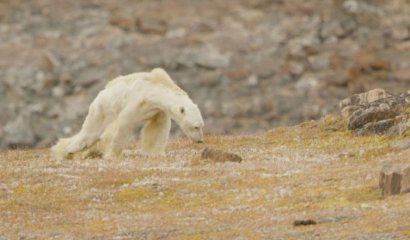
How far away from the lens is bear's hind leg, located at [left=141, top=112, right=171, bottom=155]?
44938mm

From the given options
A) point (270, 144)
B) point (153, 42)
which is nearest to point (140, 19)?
point (153, 42)

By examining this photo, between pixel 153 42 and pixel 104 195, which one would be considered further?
pixel 153 42

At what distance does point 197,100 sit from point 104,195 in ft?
186

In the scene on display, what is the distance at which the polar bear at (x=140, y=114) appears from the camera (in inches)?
1758

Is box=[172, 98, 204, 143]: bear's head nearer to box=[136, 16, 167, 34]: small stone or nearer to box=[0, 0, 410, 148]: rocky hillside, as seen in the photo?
box=[0, 0, 410, 148]: rocky hillside

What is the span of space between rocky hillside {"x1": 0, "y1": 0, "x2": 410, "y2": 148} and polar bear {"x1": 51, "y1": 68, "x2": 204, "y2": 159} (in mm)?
39239

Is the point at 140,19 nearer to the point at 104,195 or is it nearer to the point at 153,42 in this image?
the point at 153,42

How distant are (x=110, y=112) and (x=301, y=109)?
4668 cm

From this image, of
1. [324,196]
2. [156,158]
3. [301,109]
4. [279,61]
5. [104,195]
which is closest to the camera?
[324,196]

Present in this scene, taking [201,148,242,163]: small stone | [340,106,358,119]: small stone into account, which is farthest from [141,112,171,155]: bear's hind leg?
[340,106,358,119]: small stone

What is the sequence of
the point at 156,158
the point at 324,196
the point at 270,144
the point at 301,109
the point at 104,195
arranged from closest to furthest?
the point at 324,196
the point at 104,195
the point at 156,158
the point at 270,144
the point at 301,109

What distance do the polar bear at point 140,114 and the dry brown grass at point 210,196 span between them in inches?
29.4

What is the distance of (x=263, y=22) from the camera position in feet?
358

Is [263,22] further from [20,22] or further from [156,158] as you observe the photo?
[156,158]
